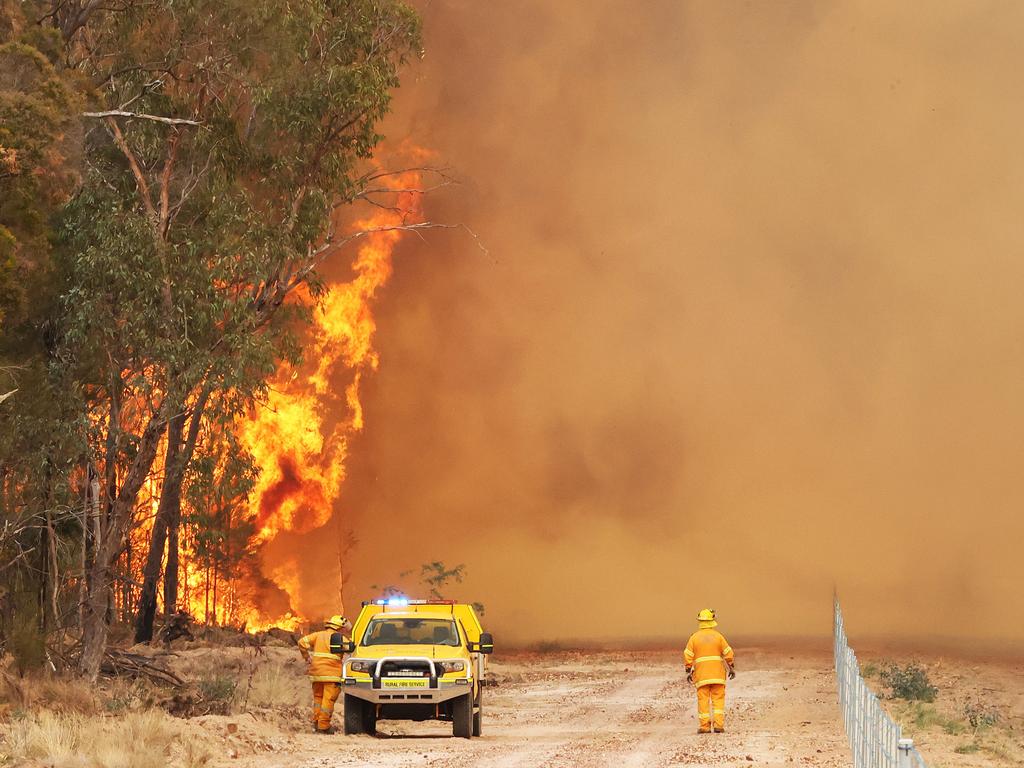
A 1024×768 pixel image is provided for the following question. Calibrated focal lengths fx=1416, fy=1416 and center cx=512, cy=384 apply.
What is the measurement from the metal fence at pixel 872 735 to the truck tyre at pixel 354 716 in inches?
263

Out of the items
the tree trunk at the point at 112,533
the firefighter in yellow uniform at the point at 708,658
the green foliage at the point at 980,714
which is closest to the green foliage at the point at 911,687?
the green foliage at the point at 980,714

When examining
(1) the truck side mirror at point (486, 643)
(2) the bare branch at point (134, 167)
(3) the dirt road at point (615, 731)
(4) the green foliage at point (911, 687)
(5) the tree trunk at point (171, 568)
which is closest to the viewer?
(3) the dirt road at point (615, 731)

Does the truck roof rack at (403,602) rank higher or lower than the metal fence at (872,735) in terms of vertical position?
higher

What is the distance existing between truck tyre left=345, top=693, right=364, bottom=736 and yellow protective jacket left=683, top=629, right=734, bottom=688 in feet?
15.2

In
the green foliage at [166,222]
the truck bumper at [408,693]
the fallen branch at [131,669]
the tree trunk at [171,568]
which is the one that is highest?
the green foliage at [166,222]

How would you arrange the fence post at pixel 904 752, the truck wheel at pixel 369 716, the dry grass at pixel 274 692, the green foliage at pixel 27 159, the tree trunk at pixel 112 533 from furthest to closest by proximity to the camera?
the dry grass at pixel 274 692, the tree trunk at pixel 112 533, the green foliage at pixel 27 159, the truck wheel at pixel 369 716, the fence post at pixel 904 752

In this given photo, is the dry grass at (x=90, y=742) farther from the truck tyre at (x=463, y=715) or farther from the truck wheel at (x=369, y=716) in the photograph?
the truck tyre at (x=463, y=715)

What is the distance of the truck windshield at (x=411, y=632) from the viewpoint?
65.9 ft

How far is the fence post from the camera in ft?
28.9

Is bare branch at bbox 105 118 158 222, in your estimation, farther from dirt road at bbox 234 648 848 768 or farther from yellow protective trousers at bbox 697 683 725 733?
yellow protective trousers at bbox 697 683 725 733

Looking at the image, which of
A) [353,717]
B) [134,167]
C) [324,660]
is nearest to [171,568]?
[134,167]

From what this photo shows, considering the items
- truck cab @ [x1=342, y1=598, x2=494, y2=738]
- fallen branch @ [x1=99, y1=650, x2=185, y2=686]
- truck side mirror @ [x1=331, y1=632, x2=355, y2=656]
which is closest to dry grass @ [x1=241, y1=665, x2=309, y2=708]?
fallen branch @ [x1=99, y1=650, x2=185, y2=686]

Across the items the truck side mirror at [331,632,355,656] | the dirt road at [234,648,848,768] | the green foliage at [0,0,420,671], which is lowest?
the dirt road at [234,648,848,768]

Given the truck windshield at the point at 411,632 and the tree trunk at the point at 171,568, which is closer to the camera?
the truck windshield at the point at 411,632
